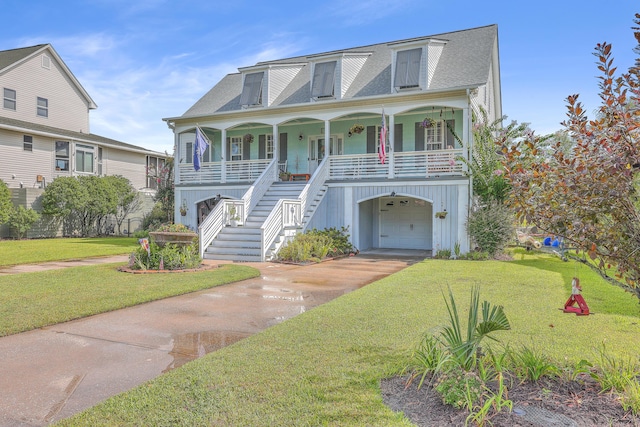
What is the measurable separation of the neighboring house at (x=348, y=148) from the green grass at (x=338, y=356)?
7.05m

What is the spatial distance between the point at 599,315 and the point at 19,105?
92.0 ft

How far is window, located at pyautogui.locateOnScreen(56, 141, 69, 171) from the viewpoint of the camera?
80.0ft

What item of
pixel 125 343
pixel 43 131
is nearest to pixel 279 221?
pixel 125 343

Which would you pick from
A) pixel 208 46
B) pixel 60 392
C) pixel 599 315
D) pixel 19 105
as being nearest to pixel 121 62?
pixel 208 46

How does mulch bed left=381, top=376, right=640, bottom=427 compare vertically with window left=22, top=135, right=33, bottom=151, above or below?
below

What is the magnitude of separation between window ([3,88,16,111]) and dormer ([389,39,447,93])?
808 inches

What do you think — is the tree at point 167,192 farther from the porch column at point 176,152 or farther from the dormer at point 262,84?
the dormer at point 262,84

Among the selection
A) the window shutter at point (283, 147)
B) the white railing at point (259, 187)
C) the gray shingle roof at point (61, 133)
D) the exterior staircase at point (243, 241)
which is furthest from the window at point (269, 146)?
the gray shingle roof at point (61, 133)

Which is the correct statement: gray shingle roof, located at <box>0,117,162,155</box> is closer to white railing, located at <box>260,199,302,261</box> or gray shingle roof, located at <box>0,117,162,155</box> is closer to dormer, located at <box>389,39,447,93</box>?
white railing, located at <box>260,199,302,261</box>

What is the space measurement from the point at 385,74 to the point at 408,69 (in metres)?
1.89

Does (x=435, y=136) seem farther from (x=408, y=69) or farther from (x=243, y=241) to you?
(x=243, y=241)

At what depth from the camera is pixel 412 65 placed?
17047 millimetres

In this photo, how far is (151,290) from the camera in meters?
7.75

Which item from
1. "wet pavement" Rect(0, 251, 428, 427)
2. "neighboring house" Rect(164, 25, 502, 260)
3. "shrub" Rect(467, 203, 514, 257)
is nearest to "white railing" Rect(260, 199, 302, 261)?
"neighboring house" Rect(164, 25, 502, 260)
